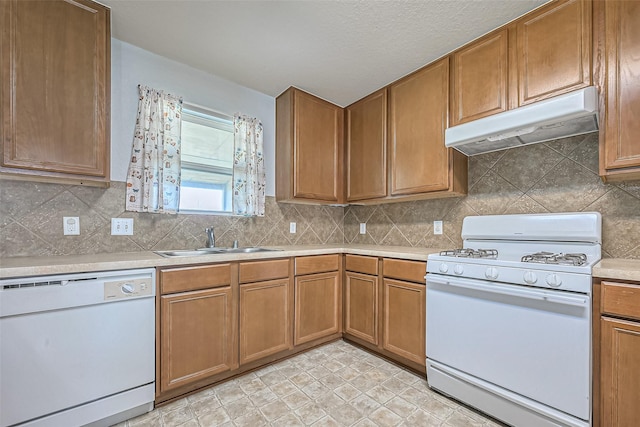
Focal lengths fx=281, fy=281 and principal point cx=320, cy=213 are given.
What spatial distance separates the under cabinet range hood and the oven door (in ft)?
3.01

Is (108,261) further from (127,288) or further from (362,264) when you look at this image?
(362,264)

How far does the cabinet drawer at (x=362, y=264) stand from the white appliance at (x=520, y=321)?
1.81 feet

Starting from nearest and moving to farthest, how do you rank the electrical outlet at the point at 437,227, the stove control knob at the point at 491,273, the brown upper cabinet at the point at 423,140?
the stove control knob at the point at 491,273 < the brown upper cabinet at the point at 423,140 < the electrical outlet at the point at 437,227

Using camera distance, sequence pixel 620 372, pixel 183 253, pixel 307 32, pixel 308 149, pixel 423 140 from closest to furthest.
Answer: pixel 620 372, pixel 307 32, pixel 183 253, pixel 423 140, pixel 308 149

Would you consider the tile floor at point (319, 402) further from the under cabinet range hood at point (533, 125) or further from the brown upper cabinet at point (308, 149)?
the under cabinet range hood at point (533, 125)

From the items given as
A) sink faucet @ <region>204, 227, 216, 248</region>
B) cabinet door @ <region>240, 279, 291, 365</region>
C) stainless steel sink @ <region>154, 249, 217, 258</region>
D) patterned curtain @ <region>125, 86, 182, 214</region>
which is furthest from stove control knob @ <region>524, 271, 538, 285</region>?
patterned curtain @ <region>125, 86, 182, 214</region>

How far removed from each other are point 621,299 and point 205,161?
2819mm

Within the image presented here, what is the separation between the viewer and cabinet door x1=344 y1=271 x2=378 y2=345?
2.40 metres

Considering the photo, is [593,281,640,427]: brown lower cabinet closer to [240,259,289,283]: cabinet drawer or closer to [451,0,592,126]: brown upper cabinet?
[451,0,592,126]: brown upper cabinet

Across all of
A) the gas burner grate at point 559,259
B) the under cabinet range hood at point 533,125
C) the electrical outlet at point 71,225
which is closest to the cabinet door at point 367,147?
the under cabinet range hood at point 533,125

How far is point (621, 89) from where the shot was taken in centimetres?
145

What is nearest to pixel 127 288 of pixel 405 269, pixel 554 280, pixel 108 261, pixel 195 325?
pixel 108 261

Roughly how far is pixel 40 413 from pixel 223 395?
0.89 metres

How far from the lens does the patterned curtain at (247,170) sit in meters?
2.61
